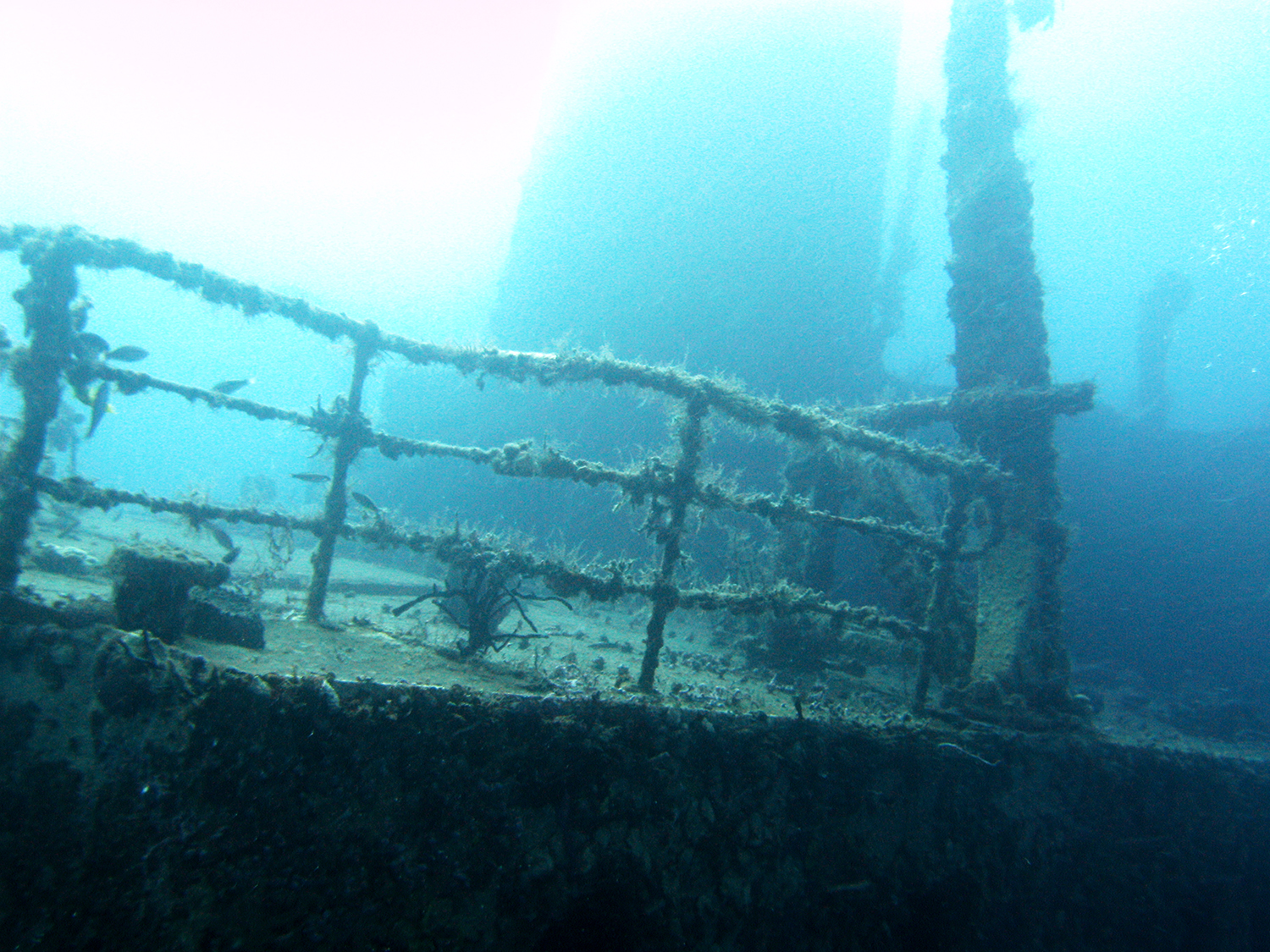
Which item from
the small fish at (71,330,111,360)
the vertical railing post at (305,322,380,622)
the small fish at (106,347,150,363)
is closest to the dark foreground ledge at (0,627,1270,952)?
the vertical railing post at (305,322,380,622)

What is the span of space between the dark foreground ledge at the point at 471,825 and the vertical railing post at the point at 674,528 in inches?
26.1

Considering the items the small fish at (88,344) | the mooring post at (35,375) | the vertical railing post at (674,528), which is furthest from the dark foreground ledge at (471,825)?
the small fish at (88,344)

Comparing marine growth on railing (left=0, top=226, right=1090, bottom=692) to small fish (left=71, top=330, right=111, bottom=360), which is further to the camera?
small fish (left=71, top=330, right=111, bottom=360)

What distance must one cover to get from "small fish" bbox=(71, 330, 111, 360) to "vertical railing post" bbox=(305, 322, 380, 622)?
1.22m

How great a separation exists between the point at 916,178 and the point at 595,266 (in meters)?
18.1

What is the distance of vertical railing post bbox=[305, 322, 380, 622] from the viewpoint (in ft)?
11.0

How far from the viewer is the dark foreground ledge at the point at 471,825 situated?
1.63m

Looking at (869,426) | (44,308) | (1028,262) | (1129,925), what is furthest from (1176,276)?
→ (44,308)

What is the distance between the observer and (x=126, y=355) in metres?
3.58

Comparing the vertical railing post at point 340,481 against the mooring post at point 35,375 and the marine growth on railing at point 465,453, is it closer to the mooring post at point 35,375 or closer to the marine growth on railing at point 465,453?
the marine growth on railing at point 465,453

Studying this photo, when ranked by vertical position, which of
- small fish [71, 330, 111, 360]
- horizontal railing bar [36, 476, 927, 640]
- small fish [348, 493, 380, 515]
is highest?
small fish [71, 330, 111, 360]

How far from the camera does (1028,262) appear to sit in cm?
689

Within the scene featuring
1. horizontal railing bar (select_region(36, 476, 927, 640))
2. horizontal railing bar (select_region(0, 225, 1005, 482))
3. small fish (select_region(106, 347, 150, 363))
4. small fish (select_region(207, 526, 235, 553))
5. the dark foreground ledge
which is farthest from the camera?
small fish (select_region(207, 526, 235, 553))

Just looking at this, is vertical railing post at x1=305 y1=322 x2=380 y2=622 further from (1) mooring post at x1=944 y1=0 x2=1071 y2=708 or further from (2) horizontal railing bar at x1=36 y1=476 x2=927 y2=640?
(1) mooring post at x1=944 y1=0 x2=1071 y2=708
